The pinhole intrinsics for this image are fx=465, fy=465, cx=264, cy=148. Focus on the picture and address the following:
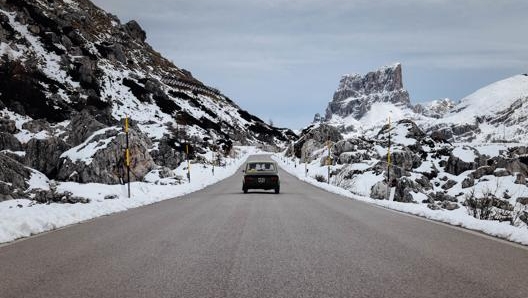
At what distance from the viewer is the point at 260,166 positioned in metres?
24.3

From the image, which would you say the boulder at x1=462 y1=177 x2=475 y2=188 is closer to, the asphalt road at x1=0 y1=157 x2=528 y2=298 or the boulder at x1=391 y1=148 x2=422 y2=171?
the boulder at x1=391 y1=148 x2=422 y2=171

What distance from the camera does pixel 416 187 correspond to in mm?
27406

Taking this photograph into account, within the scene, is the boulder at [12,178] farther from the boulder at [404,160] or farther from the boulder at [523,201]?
the boulder at [404,160]

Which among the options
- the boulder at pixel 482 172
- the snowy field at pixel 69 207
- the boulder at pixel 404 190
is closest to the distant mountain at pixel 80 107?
the snowy field at pixel 69 207

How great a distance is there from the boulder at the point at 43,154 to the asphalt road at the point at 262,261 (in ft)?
72.0

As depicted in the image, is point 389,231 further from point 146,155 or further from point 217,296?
point 146,155

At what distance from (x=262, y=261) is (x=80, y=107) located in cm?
6295

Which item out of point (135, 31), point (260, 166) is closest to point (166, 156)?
point (260, 166)

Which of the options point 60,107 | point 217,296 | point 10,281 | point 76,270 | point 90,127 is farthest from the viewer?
point 60,107

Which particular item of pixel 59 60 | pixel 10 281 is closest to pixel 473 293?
pixel 10 281

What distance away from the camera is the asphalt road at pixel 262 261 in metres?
4.93

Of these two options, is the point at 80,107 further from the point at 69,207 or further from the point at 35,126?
the point at 69,207

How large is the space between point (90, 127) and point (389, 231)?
29.9 meters

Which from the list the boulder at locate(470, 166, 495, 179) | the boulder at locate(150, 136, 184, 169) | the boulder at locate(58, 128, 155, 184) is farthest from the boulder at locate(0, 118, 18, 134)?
the boulder at locate(470, 166, 495, 179)
